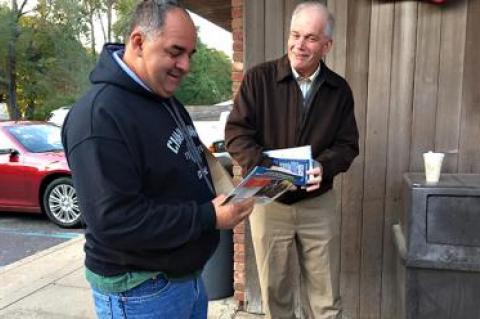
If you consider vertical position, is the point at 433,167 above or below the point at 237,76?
below

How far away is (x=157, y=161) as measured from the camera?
58.1 inches

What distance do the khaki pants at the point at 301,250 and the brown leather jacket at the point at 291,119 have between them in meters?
0.10

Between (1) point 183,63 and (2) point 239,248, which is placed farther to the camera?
(2) point 239,248

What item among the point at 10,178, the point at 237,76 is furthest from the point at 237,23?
the point at 10,178

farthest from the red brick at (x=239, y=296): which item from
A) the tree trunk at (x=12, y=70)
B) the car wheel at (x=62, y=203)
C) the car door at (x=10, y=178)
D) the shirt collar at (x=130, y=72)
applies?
the tree trunk at (x=12, y=70)

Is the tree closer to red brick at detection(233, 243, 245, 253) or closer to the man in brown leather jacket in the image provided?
red brick at detection(233, 243, 245, 253)

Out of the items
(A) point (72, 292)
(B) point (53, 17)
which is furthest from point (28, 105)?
(A) point (72, 292)

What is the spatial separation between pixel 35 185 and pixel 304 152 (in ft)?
17.6

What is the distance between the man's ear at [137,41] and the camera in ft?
4.83

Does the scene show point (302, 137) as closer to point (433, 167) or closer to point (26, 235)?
point (433, 167)

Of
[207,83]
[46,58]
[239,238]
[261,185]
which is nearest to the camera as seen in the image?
[261,185]

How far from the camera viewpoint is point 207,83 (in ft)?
114

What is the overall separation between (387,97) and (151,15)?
1963mm

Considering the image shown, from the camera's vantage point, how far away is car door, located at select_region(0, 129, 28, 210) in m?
6.68
